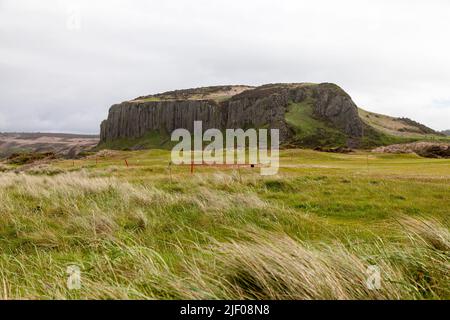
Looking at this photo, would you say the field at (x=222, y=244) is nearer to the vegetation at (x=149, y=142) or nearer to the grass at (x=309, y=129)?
the grass at (x=309, y=129)

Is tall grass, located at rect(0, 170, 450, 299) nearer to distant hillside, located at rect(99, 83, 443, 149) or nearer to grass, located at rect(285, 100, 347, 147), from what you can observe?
grass, located at rect(285, 100, 347, 147)

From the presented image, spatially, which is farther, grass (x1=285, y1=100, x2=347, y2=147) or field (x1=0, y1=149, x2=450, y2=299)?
grass (x1=285, y1=100, x2=347, y2=147)

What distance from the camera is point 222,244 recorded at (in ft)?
17.1

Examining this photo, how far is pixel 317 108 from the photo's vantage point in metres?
172

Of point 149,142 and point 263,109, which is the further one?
point 149,142

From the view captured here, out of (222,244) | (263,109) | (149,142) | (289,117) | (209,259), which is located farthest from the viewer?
(149,142)

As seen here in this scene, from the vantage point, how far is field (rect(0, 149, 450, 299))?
12.9 ft

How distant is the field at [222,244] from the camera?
3.94 m

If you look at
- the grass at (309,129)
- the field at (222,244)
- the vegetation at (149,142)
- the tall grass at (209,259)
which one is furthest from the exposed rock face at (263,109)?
the tall grass at (209,259)

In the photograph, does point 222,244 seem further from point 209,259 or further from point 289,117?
point 289,117

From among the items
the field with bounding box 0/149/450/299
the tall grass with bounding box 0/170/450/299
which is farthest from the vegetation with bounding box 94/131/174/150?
the tall grass with bounding box 0/170/450/299

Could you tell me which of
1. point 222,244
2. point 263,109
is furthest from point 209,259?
point 263,109

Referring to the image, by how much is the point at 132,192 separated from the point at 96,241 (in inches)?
197
